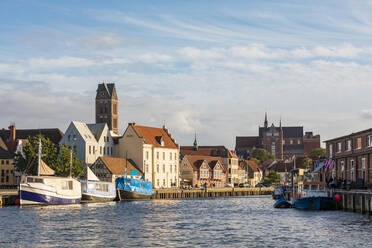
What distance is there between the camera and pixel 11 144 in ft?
486

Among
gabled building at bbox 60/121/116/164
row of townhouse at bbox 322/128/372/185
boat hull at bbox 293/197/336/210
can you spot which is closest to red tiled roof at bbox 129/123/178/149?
gabled building at bbox 60/121/116/164

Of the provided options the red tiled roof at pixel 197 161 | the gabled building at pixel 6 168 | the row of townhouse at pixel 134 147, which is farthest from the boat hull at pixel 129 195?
the red tiled roof at pixel 197 161

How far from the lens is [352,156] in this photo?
9175 cm

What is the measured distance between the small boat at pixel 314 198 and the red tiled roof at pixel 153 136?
64.8 meters

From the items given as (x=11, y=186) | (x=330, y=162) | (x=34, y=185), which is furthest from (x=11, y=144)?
(x=330, y=162)

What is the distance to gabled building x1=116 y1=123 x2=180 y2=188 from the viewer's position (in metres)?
144

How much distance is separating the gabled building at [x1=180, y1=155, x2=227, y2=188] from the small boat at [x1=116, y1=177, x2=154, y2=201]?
6015 cm

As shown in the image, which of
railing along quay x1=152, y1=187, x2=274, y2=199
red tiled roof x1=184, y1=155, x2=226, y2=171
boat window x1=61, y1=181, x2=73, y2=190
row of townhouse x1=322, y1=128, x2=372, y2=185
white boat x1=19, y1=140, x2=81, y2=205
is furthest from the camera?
red tiled roof x1=184, y1=155, x2=226, y2=171

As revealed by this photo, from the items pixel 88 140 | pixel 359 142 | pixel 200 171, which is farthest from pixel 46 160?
pixel 200 171

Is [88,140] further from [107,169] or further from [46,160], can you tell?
[46,160]

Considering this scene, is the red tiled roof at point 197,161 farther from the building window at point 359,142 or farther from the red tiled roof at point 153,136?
the building window at point 359,142

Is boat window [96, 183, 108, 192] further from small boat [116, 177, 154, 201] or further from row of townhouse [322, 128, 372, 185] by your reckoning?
row of townhouse [322, 128, 372, 185]

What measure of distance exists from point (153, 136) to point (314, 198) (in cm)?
7730

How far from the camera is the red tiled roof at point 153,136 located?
146250mm
